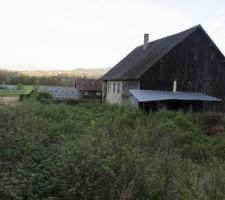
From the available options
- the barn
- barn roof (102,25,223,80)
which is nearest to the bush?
the barn

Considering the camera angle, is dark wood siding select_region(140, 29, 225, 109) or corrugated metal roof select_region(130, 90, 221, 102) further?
dark wood siding select_region(140, 29, 225, 109)

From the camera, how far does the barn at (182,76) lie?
24969 millimetres

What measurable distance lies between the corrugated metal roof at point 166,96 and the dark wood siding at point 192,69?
671 mm

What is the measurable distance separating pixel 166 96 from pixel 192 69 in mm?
4358

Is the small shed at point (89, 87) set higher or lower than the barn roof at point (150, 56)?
lower

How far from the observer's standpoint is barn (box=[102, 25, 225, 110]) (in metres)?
25.0

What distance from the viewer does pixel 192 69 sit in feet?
87.4

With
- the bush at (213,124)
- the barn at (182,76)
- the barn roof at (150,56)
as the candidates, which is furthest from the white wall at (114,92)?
the bush at (213,124)

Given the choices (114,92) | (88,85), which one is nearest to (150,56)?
(114,92)

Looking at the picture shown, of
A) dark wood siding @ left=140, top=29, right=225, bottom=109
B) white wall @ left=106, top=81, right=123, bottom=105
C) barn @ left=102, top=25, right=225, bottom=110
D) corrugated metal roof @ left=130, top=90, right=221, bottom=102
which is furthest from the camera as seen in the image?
white wall @ left=106, top=81, right=123, bottom=105

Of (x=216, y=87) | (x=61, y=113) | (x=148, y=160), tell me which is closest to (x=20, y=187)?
(x=148, y=160)

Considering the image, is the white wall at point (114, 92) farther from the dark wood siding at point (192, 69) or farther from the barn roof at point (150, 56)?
the dark wood siding at point (192, 69)

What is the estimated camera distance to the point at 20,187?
4898mm

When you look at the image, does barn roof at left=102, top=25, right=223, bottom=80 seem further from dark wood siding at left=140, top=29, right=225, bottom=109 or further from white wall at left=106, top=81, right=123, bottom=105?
white wall at left=106, top=81, right=123, bottom=105
